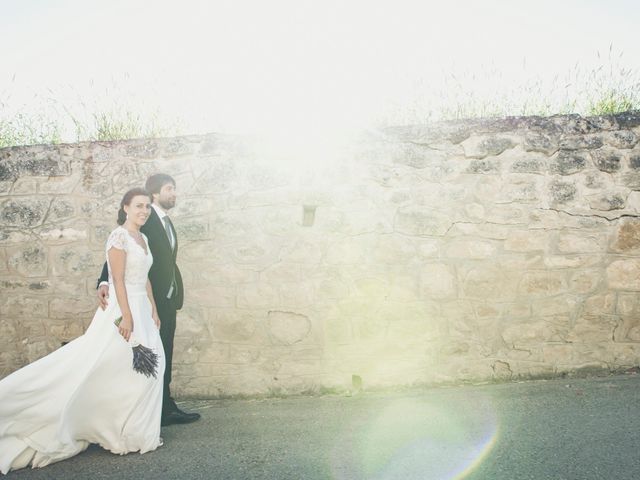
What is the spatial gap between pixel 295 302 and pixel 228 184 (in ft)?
3.64

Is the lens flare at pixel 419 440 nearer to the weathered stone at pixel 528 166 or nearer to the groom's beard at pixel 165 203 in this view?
the weathered stone at pixel 528 166

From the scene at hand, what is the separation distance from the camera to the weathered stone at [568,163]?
394 cm

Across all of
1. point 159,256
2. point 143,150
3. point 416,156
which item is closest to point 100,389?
point 159,256

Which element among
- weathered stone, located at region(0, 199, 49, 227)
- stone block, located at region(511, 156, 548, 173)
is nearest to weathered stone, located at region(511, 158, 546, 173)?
stone block, located at region(511, 156, 548, 173)

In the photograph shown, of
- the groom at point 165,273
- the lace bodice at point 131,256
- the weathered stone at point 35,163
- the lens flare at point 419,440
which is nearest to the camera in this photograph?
the lens flare at point 419,440

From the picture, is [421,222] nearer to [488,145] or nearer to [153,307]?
[488,145]

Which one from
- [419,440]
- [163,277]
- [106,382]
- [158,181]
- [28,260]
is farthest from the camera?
[28,260]

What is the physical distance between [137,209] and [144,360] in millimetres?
966

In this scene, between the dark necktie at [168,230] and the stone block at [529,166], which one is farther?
the stone block at [529,166]

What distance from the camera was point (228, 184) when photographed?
4066 mm

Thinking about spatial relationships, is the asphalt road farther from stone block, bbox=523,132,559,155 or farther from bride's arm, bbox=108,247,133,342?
stone block, bbox=523,132,559,155

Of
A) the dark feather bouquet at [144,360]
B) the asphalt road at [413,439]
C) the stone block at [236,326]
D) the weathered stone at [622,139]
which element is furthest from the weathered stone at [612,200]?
the dark feather bouquet at [144,360]

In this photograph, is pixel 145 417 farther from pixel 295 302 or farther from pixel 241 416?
pixel 295 302

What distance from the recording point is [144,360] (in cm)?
302
